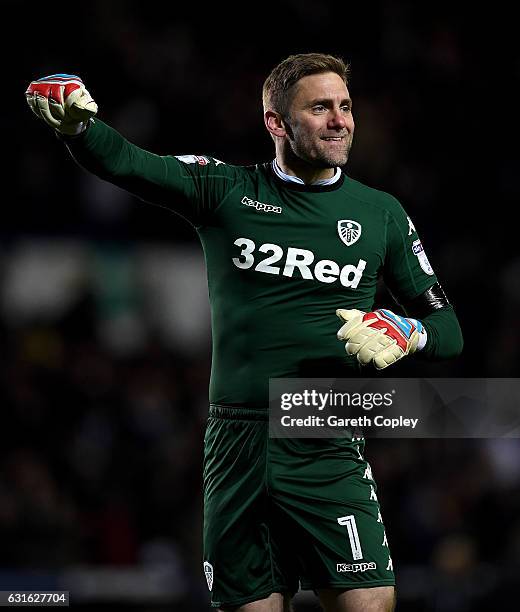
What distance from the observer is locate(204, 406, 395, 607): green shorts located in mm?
4129

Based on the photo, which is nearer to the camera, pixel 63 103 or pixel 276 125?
pixel 63 103

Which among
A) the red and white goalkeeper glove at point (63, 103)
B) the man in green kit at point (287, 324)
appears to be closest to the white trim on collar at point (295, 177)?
the man in green kit at point (287, 324)

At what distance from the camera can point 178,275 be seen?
12.5 meters

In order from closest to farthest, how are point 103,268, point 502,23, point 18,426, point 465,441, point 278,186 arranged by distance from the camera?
point 278,186, point 18,426, point 465,441, point 103,268, point 502,23

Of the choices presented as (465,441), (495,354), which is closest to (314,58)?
(465,441)

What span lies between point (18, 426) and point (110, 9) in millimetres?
5178

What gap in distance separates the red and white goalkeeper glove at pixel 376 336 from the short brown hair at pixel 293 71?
2.87ft

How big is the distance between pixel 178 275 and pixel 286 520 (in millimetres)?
8473

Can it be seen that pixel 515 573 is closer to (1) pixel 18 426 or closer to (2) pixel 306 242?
(1) pixel 18 426

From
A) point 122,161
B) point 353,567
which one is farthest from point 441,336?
point 122,161

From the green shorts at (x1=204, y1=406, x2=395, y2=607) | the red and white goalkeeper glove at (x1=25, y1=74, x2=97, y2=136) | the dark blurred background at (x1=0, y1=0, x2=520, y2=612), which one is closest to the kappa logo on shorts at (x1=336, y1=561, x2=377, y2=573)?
the green shorts at (x1=204, y1=406, x2=395, y2=607)

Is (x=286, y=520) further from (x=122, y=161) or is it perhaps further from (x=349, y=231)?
(x=122, y=161)

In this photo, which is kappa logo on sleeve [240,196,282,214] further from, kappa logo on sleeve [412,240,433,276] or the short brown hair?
kappa logo on sleeve [412,240,433,276]

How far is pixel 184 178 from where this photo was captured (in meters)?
4.23
